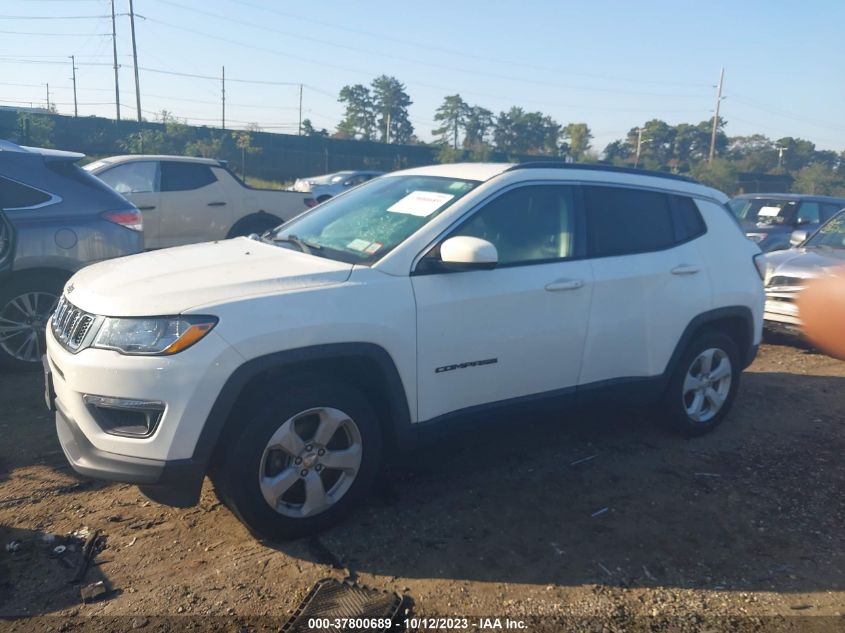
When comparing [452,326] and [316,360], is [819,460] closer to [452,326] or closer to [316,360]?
[452,326]

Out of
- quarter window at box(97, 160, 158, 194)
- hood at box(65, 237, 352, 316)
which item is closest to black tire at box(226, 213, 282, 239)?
quarter window at box(97, 160, 158, 194)

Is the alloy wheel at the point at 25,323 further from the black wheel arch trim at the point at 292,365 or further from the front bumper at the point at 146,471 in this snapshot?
the black wheel arch trim at the point at 292,365

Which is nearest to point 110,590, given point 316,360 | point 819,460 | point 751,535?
point 316,360

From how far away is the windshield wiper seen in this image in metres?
4.02

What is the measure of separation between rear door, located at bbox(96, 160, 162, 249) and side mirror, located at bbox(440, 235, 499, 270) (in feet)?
24.0

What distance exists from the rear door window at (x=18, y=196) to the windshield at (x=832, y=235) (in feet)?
27.2

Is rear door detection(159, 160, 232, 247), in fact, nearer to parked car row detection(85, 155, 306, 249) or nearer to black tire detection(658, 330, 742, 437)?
parked car row detection(85, 155, 306, 249)

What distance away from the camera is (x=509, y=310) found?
3.87m

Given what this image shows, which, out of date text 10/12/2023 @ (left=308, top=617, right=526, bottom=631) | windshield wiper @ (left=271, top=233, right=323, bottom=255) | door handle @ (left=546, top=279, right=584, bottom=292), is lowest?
date text 10/12/2023 @ (left=308, top=617, right=526, bottom=631)

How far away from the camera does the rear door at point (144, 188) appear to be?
9789mm

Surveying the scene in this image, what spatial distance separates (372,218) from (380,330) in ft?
3.28

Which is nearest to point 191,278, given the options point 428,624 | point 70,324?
point 70,324

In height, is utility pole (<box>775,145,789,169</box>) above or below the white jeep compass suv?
above

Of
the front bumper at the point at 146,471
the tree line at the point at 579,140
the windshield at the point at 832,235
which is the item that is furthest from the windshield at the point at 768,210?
the tree line at the point at 579,140
